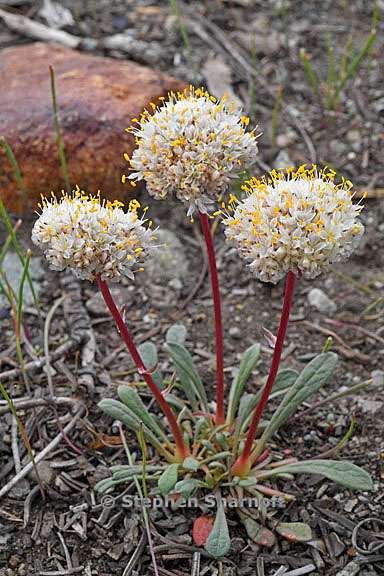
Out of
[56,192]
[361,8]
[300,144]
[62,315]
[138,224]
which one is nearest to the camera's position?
[138,224]

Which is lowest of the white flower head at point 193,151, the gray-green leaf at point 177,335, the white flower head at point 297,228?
the gray-green leaf at point 177,335

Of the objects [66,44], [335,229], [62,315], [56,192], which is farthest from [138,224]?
[66,44]

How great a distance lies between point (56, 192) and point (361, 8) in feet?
11.7

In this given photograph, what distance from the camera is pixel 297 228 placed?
7.92 feet

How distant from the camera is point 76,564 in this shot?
3.05m

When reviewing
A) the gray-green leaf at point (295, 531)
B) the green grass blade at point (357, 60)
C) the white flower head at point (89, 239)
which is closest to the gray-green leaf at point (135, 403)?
the gray-green leaf at point (295, 531)

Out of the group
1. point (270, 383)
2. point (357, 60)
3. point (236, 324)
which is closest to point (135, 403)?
point (270, 383)

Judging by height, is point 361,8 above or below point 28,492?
above

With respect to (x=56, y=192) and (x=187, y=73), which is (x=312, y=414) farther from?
(x=187, y=73)

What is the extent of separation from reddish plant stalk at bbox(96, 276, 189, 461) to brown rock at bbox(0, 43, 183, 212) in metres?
1.95

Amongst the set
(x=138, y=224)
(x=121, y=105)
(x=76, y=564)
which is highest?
(x=121, y=105)

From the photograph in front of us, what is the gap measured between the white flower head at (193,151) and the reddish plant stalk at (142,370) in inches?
17.9

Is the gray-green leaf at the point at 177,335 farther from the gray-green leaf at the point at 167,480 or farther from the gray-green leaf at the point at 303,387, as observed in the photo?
the gray-green leaf at the point at 167,480

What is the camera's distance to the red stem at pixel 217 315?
9.29ft
